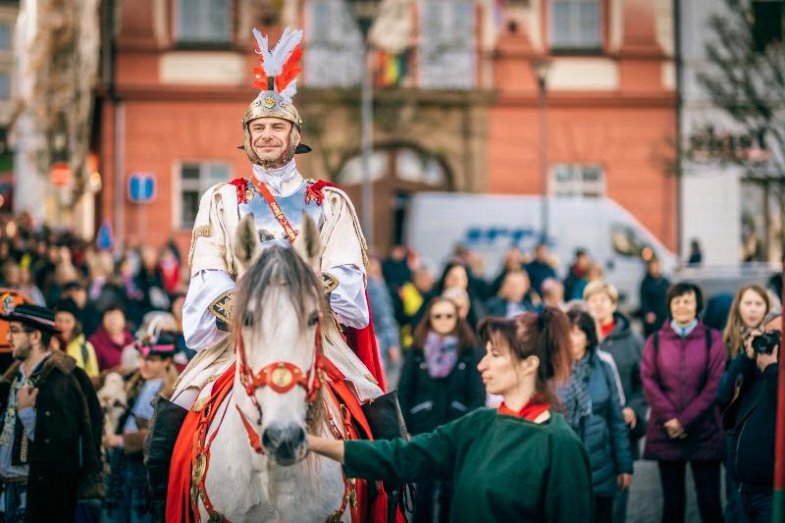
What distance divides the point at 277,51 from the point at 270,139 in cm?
54

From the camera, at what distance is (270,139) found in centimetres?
679

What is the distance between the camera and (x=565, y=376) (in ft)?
17.4

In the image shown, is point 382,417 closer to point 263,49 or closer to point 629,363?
point 263,49

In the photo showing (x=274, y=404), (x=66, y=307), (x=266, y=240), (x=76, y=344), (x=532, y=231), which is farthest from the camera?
(x=532, y=231)

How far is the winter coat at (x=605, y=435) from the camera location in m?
8.90

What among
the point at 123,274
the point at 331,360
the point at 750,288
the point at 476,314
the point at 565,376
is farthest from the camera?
the point at 123,274

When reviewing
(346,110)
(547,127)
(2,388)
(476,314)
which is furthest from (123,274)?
(547,127)

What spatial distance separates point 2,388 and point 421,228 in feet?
61.9

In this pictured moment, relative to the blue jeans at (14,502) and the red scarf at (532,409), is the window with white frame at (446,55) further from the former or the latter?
the red scarf at (532,409)

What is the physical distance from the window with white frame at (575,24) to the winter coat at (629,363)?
23.1 meters

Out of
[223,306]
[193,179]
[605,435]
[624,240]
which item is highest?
[193,179]

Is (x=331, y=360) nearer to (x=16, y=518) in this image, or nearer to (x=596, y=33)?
(x=16, y=518)

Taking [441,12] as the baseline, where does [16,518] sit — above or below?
below

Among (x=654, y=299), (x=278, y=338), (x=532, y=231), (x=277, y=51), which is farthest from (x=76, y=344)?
(x=532, y=231)
